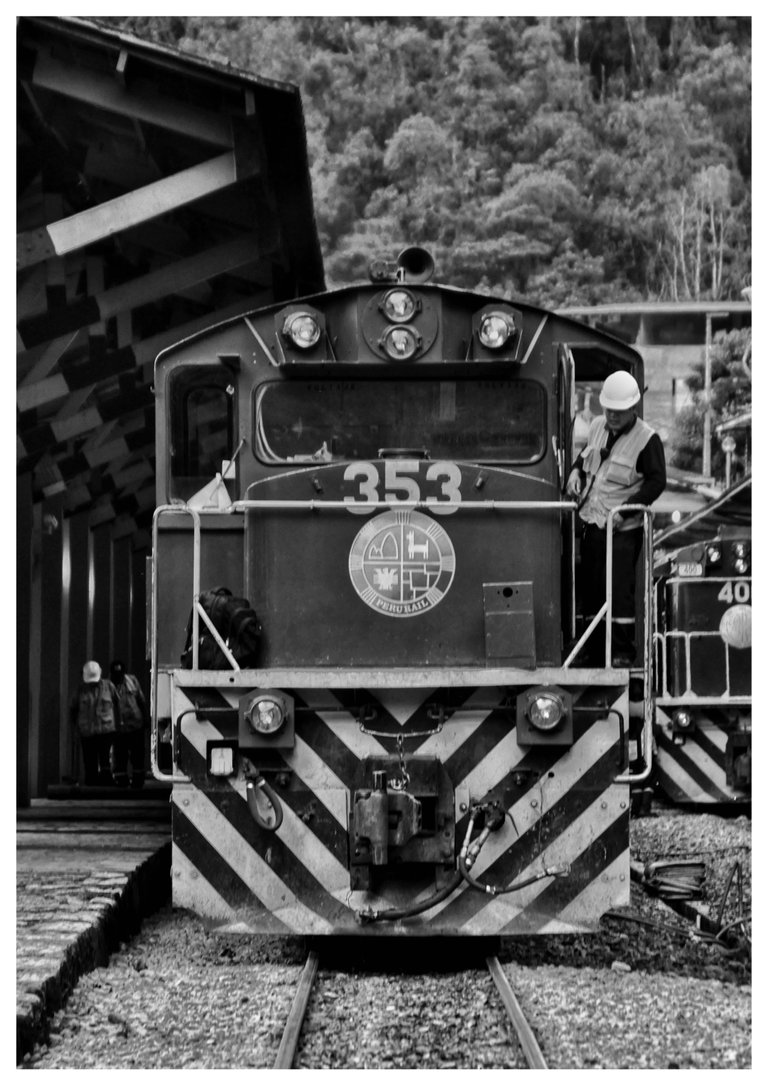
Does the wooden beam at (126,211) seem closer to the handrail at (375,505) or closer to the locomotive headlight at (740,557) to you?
the handrail at (375,505)

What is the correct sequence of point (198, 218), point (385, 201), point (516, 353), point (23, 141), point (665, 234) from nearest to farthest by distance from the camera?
1. point (516, 353)
2. point (23, 141)
3. point (198, 218)
4. point (665, 234)
5. point (385, 201)

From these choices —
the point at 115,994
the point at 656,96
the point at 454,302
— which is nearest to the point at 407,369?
the point at 454,302

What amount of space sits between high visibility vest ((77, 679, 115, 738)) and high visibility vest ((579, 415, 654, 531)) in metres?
7.39

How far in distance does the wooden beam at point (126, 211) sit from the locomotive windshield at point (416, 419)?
1.69 metres

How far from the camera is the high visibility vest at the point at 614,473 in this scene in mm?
6320

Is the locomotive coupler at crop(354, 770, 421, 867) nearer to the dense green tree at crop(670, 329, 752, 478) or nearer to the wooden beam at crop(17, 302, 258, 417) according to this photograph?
the wooden beam at crop(17, 302, 258, 417)

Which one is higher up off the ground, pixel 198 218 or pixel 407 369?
pixel 198 218

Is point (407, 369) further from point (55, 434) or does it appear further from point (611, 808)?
point (55, 434)

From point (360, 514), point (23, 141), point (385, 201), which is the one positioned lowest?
point (360, 514)

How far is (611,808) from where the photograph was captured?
5.95m

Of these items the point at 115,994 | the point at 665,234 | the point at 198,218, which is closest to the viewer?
the point at 115,994

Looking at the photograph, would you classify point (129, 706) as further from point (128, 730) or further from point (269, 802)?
point (269, 802)

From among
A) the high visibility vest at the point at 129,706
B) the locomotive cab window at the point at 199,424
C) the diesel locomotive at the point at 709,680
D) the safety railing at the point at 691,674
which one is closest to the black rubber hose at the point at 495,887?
the locomotive cab window at the point at 199,424

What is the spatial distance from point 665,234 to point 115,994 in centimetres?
927
